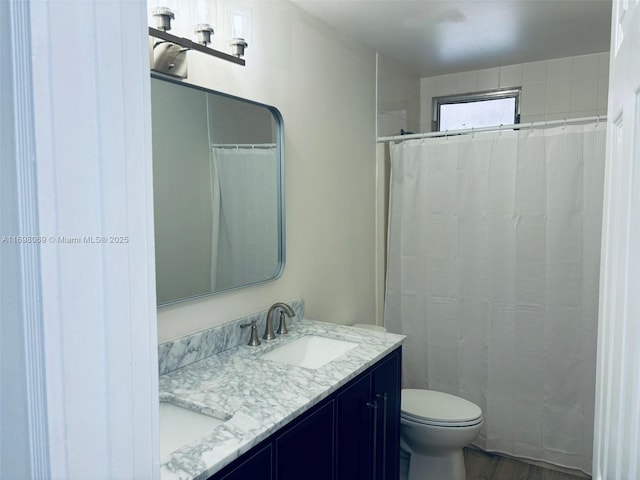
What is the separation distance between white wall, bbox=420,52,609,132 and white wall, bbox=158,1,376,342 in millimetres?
906

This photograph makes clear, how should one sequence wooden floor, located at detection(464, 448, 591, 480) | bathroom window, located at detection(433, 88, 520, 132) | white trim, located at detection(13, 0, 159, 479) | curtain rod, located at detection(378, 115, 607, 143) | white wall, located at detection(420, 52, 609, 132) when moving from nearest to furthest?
white trim, located at detection(13, 0, 159, 479) → curtain rod, located at detection(378, 115, 607, 143) → wooden floor, located at detection(464, 448, 591, 480) → white wall, located at detection(420, 52, 609, 132) → bathroom window, located at detection(433, 88, 520, 132)

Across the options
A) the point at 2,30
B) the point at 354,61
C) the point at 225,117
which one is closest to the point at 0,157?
the point at 2,30

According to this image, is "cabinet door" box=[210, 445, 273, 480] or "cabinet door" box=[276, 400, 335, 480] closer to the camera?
"cabinet door" box=[210, 445, 273, 480]

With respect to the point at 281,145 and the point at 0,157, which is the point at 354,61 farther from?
the point at 0,157

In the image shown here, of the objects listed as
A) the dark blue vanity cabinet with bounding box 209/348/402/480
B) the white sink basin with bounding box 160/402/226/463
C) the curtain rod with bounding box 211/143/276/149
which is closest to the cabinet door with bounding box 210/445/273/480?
the dark blue vanity cabinet with bounding box 209/348/402/480

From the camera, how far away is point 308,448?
1.51 metres

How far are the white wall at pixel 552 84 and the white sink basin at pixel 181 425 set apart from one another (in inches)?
115

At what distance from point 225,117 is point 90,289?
5.00 feet

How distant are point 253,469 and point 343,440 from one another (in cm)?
52

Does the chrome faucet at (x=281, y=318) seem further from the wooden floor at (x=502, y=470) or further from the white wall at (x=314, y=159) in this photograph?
the wooden floor at (x=502, y=470)

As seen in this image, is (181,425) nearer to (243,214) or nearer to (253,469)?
(253,469)

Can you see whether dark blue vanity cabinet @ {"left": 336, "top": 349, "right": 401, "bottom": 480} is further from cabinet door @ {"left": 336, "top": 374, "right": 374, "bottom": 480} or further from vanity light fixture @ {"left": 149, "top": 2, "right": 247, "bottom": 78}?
vanity light fixture @ {"left": 149, "top": 2, "right": 247, "bottom": 78}

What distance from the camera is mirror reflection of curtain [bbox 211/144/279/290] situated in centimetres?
192

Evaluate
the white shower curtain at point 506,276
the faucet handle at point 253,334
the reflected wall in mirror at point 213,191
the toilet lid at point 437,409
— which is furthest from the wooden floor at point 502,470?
the reflected wall in mirror at point 213,191
